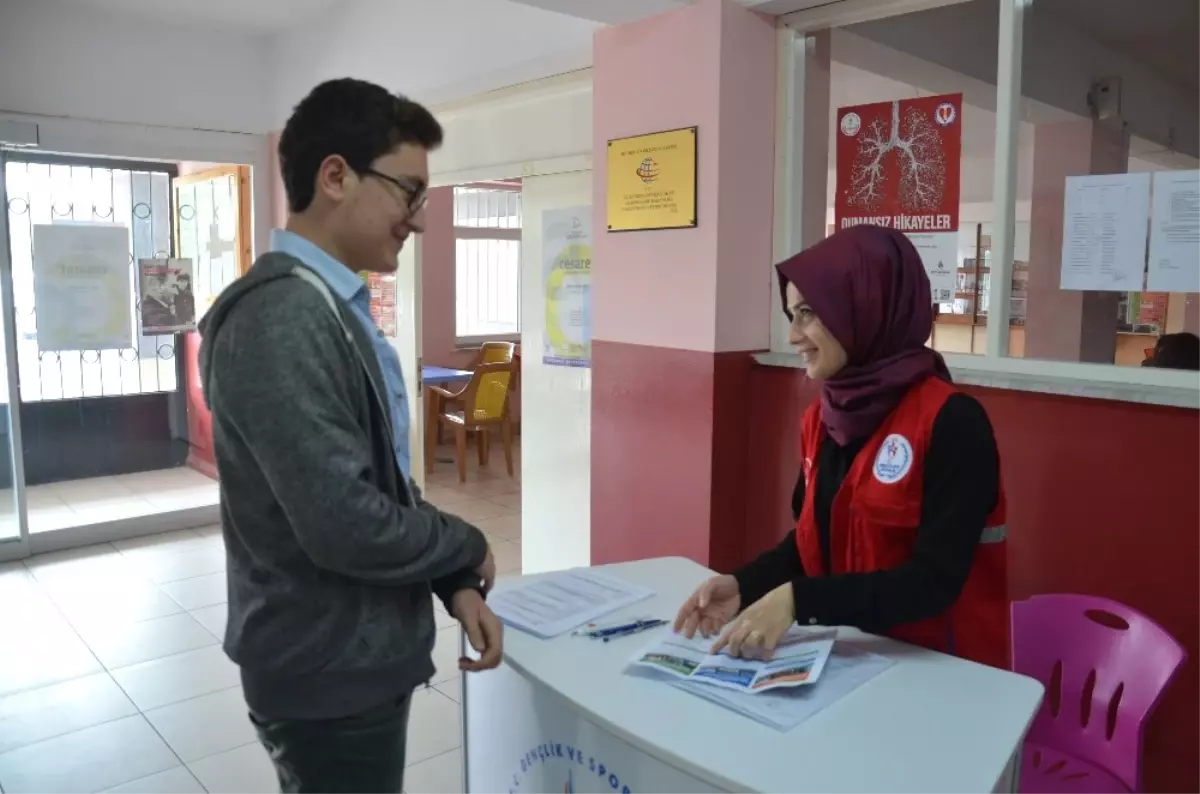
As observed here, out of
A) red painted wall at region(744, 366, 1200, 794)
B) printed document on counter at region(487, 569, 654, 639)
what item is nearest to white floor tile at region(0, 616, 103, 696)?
printed document on counter at region(487, 569, 654, 639)

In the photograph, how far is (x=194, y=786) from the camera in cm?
257

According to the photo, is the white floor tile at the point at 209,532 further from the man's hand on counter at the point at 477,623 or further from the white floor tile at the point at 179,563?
the man's hand on counter at the point at 477,623

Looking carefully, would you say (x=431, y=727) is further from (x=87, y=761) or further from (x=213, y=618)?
(x=213, y=618)

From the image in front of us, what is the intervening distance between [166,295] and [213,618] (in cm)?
235

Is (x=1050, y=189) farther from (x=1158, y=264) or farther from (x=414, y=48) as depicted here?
(x=414, y=48)

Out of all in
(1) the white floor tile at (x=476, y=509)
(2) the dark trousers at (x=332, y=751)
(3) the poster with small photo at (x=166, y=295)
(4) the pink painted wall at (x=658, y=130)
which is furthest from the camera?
(1) the white floor tile at (x=476, y=509)

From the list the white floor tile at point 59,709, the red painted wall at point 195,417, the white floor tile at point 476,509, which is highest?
the red painted wall at point 195,417

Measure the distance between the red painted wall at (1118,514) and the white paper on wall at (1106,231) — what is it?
33cm

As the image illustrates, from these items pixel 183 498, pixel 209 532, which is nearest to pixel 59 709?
pixel 209 532

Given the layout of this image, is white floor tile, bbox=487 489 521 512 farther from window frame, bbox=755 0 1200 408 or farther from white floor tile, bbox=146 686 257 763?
window frame, bbox=755 0 1200 408

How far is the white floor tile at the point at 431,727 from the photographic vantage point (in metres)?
2.78

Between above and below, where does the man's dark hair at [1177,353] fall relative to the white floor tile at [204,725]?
above

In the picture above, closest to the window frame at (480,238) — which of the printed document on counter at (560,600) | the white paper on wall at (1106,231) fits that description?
the white paper on wall at (1106,231)

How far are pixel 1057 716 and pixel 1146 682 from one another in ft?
0.67
